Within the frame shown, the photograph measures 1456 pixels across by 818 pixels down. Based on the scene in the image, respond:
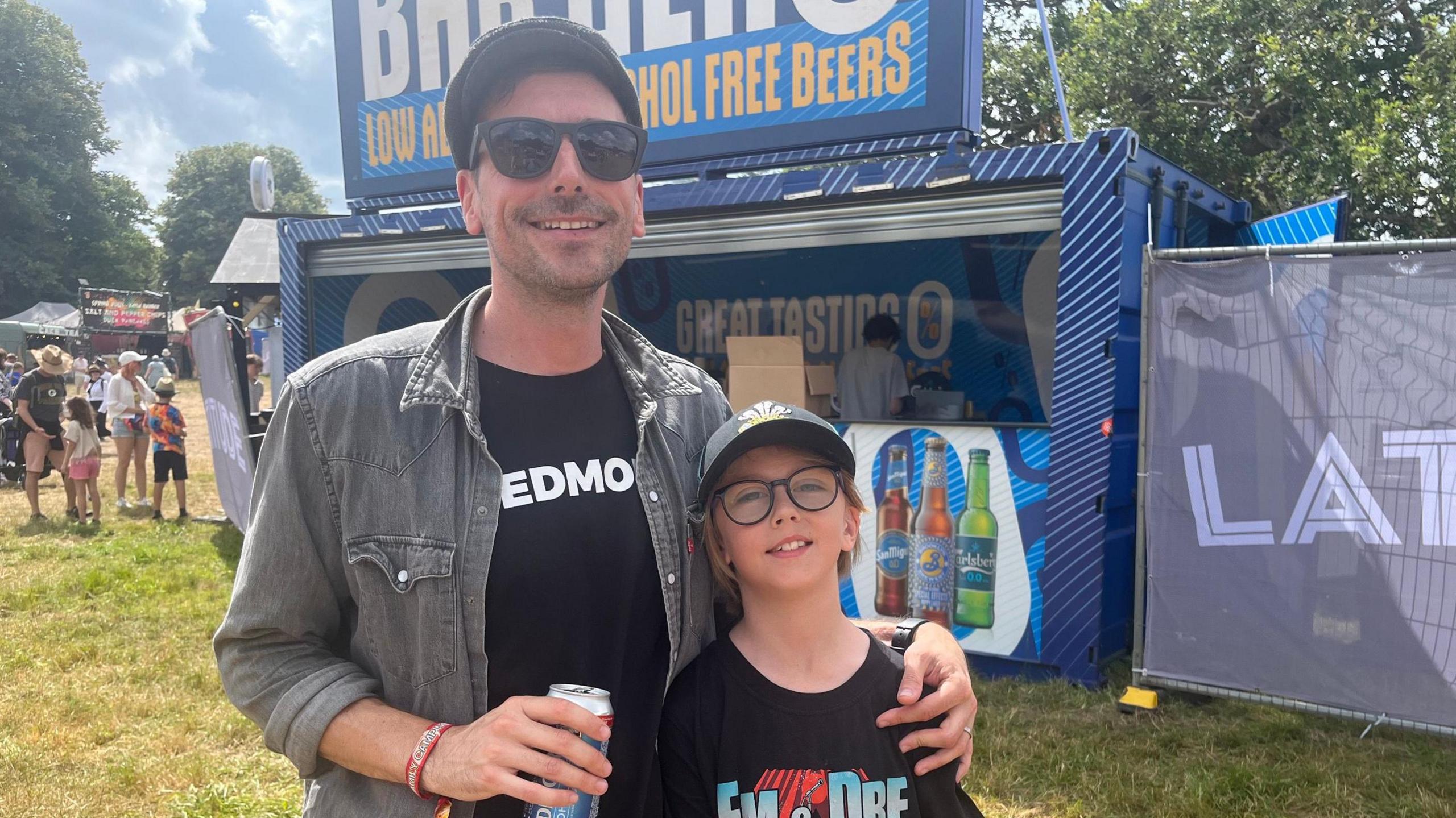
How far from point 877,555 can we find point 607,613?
4.26 m

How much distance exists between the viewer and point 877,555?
223 inches

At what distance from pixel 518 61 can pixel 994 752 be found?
379cm

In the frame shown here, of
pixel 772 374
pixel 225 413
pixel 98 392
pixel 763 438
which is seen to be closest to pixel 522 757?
pixel 763 438

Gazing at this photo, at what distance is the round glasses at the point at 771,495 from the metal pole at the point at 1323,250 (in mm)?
3338

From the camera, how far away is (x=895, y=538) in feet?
18.5

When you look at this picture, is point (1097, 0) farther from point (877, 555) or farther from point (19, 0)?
point (19, 0)

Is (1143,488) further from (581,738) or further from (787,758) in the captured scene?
(581,738)

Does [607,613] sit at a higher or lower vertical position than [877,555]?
higher

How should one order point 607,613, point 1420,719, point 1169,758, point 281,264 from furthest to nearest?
point 281,264 → point 1169,758 → point 1420,719 → point 607,613

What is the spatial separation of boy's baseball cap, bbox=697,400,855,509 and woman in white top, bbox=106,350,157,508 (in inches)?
416

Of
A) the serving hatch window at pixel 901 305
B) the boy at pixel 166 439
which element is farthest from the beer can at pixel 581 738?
the boy at pixel 166 439

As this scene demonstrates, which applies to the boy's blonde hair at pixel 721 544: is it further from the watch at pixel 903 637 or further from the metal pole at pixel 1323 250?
the metal pole at pixel 1323 250

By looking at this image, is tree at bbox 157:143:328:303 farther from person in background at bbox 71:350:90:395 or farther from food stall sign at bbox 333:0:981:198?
food stall sign at bbox 333:0:981:198

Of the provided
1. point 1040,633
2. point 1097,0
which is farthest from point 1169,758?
point 1097,0
